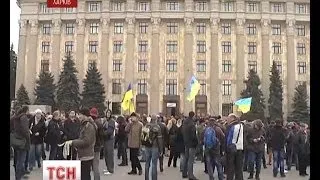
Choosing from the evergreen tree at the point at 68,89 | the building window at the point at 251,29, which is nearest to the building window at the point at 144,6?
the evergreen tree at the point at 68,89

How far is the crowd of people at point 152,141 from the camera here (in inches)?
389

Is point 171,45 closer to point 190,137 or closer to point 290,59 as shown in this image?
point 290,59

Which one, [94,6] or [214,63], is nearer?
[214,63]

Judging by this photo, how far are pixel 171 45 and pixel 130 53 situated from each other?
17.1ft

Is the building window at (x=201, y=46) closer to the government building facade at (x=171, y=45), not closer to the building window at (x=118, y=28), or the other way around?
the government building facade at (x=171, y=45)

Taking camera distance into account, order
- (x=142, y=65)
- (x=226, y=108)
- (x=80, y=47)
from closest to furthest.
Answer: (x=226, y=108)
(x=142, y=65)
(x=80, y=47)

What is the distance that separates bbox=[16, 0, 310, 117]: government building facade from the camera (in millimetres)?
54031

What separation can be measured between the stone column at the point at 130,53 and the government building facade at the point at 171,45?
0.20 ft

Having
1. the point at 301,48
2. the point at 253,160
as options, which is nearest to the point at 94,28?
the point at 301,48

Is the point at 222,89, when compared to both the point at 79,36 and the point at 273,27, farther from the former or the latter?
the point at 79,36

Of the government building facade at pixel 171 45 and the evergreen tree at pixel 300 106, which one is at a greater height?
the government building facade at pixel 171 45

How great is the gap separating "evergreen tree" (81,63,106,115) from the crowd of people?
32.5 metres

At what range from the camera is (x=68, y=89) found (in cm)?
4812

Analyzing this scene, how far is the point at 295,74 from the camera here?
54188mm
